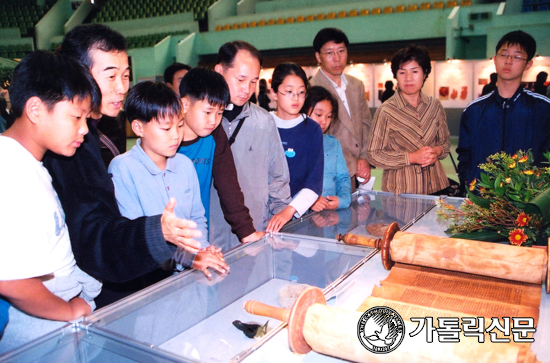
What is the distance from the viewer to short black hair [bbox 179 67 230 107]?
198 centimetres

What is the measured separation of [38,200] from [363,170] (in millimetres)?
2530

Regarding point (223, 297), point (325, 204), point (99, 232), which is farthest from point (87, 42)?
point (325, 204)

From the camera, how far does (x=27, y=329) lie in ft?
4.05

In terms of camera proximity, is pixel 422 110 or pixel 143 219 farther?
pixel 422 110

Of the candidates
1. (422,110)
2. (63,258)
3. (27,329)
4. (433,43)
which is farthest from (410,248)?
(433,43)

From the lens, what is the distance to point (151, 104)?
1746 millimetres

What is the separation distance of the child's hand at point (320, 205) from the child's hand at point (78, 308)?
4.55 ft

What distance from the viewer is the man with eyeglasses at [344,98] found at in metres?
3.42

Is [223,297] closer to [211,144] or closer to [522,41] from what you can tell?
[211,144]

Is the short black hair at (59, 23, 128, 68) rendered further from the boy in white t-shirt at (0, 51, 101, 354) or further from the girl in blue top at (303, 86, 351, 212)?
the girl in blue top at (303, 86, 351, 212)

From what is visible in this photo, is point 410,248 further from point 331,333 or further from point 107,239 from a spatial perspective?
point 107,239

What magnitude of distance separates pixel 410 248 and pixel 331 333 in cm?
60

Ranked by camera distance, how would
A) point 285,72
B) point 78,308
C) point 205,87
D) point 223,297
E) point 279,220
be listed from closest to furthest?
point 78,308
point 223,297
point 205,87
point 279,220
point 285,72

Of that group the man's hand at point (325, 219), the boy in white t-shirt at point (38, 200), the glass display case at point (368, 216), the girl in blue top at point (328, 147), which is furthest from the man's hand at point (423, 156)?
the boy in white t-shirt at point (38, 200)
